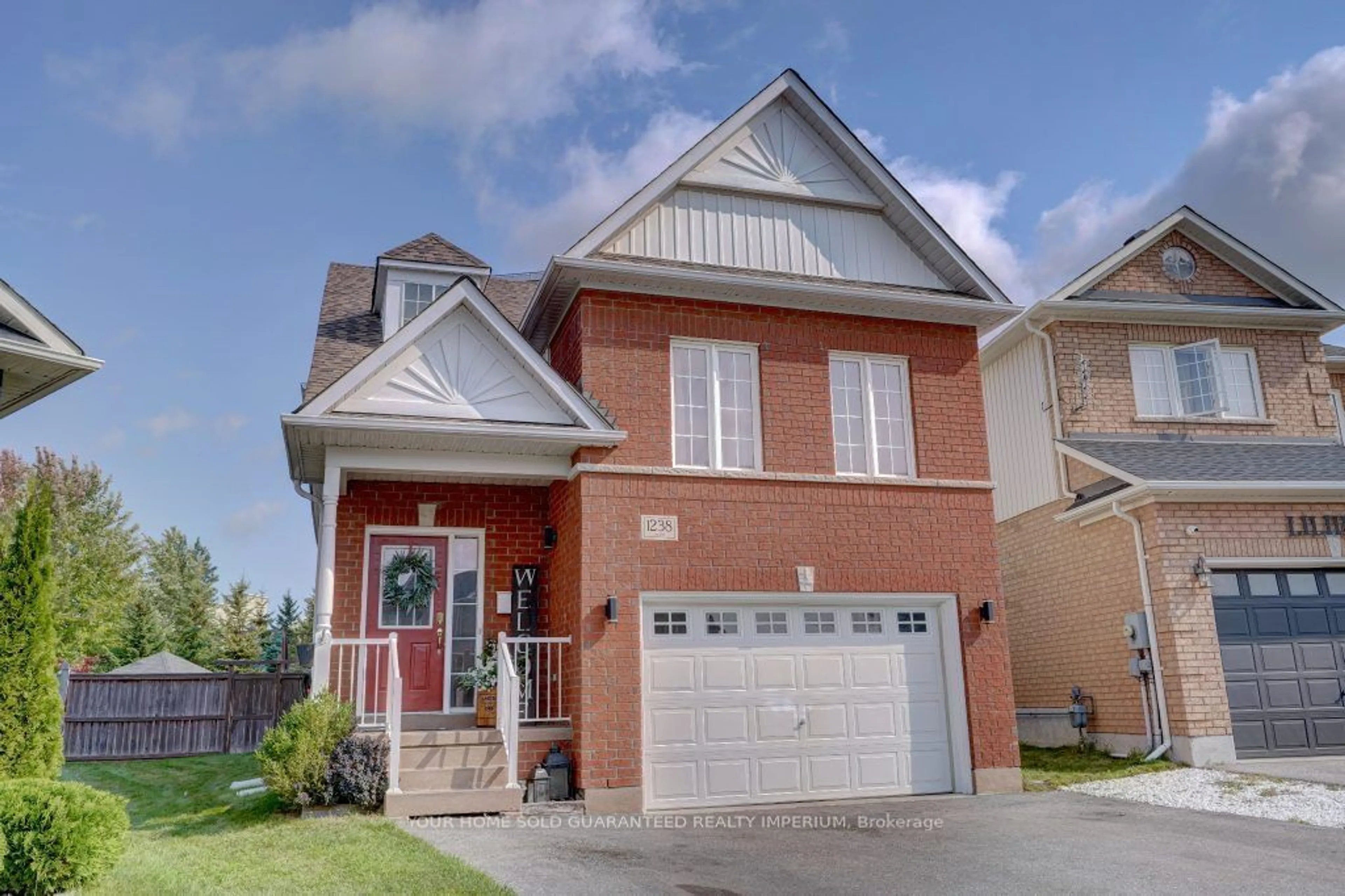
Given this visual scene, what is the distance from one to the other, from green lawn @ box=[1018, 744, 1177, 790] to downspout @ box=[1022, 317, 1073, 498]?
392 centimetres

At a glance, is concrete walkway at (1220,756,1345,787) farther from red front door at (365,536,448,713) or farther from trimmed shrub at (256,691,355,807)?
trimmed shrub at (256,691,355,807)

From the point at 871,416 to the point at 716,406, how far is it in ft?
6.97

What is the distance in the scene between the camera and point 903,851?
25.5ft

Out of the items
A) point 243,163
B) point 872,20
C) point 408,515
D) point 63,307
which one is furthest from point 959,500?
point 63,307

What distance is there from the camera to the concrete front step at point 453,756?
9.36 meters

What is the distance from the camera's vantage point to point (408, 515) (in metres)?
11.6

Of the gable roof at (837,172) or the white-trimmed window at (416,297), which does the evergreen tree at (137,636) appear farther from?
the gable roof at (837,172)

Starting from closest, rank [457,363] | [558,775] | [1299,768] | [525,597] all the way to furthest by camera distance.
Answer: [558,775]
[457,363]
[525,597]
[1299,768]

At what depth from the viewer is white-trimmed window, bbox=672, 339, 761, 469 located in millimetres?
11273

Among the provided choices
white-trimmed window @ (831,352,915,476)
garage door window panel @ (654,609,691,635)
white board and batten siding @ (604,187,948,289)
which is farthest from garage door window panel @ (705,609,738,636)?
white board and batten siding @ (604,187,948,289)

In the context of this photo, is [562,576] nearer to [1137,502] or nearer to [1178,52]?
[1137,502]

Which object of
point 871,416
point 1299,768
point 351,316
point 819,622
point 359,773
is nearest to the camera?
point 359,773

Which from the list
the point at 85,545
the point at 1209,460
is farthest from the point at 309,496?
the point at 85,545

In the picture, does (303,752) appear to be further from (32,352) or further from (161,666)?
(161,666)
